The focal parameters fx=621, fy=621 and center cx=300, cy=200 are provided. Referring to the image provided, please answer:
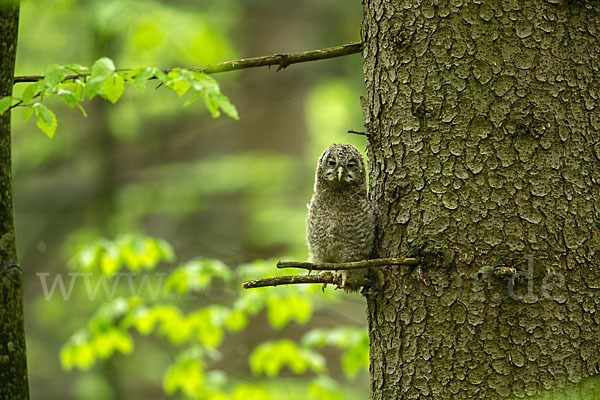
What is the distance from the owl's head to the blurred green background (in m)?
2.86

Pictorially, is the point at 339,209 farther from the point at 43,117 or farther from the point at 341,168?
the point at 43,117

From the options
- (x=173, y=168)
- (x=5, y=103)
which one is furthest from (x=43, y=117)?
(x=173, y=168)

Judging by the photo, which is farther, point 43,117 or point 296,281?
point 43,117

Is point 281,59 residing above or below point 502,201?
above

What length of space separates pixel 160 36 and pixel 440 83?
4.00 metres

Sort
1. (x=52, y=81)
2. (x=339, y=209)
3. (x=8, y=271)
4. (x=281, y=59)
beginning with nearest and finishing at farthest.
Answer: (x=8, y=271)
(x=52, y=81)
(x=281, y=59)
(x=339, y=209)

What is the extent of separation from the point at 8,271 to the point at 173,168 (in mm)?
6065

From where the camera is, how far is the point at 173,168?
8164mm

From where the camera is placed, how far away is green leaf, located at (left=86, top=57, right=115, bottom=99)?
7.42 feet

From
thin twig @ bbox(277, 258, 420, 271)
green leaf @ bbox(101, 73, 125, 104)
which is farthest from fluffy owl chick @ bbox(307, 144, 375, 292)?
green leaf @ bbox(101, 73, 125, 104)

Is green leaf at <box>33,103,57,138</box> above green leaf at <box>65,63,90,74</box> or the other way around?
the other way around

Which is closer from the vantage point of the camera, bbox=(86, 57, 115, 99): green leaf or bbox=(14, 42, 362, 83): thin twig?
bbox=(86, 57, 115, 99): green leaf

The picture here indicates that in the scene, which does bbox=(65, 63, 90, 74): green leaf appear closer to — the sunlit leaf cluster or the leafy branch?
the leafy branch

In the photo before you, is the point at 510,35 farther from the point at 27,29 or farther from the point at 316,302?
the point at 27,29
